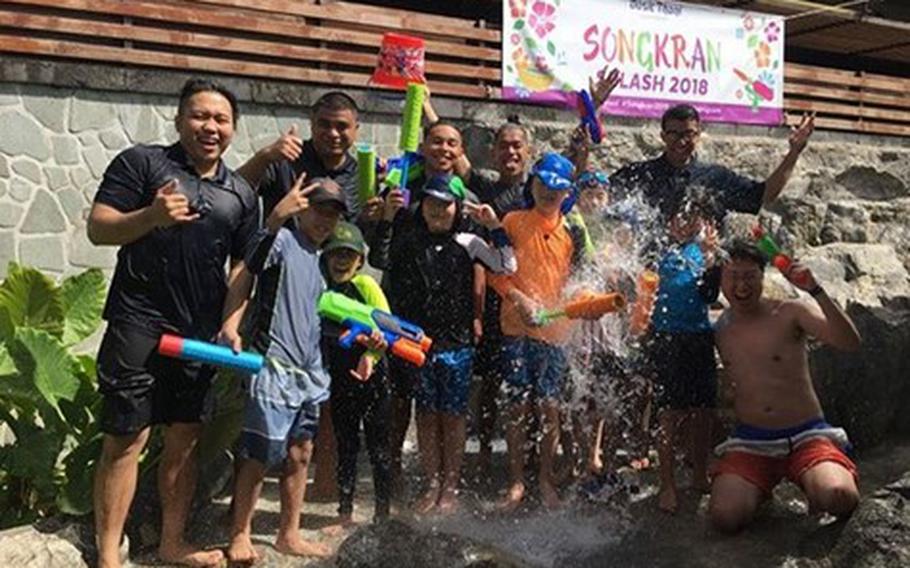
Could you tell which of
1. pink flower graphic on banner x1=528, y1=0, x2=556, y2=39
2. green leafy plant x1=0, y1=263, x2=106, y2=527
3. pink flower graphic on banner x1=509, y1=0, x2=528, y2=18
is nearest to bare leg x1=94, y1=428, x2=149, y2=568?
green leafy plant x1=0, y1=263, x2=106, y2=527

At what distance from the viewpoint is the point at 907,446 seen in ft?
18.3

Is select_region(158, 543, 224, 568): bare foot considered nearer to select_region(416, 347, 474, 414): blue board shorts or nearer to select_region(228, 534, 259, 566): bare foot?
select_region(228, 534, 259, 566): bare foot

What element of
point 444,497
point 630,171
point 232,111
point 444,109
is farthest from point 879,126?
point 232,111

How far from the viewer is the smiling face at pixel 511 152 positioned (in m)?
4.84

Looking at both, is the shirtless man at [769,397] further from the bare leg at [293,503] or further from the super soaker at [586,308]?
the bare leg at [293,503]

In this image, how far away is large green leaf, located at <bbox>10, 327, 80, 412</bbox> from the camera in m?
3.95

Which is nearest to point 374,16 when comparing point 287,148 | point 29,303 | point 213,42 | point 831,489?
point 213,42

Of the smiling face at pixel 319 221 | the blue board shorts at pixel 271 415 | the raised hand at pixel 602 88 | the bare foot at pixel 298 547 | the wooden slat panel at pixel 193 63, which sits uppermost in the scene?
the wooden slat panel at pixel 193 63

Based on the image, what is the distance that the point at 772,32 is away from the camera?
935 centimetres

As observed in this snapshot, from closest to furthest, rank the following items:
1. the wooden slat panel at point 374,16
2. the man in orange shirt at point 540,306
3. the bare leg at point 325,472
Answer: the man in orange shirt at point 540,306 < the bare leg at point 325,472 < the wooden slat panel at point 374,16

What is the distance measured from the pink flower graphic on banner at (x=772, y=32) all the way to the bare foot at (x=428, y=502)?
6905mm

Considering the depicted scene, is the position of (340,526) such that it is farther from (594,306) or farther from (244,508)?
(594,306)

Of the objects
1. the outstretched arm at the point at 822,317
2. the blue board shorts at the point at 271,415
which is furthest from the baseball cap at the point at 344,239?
the outstretched arm at the point at 822,317

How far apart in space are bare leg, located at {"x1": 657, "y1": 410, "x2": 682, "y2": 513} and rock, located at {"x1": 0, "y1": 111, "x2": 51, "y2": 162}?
4720 mm
